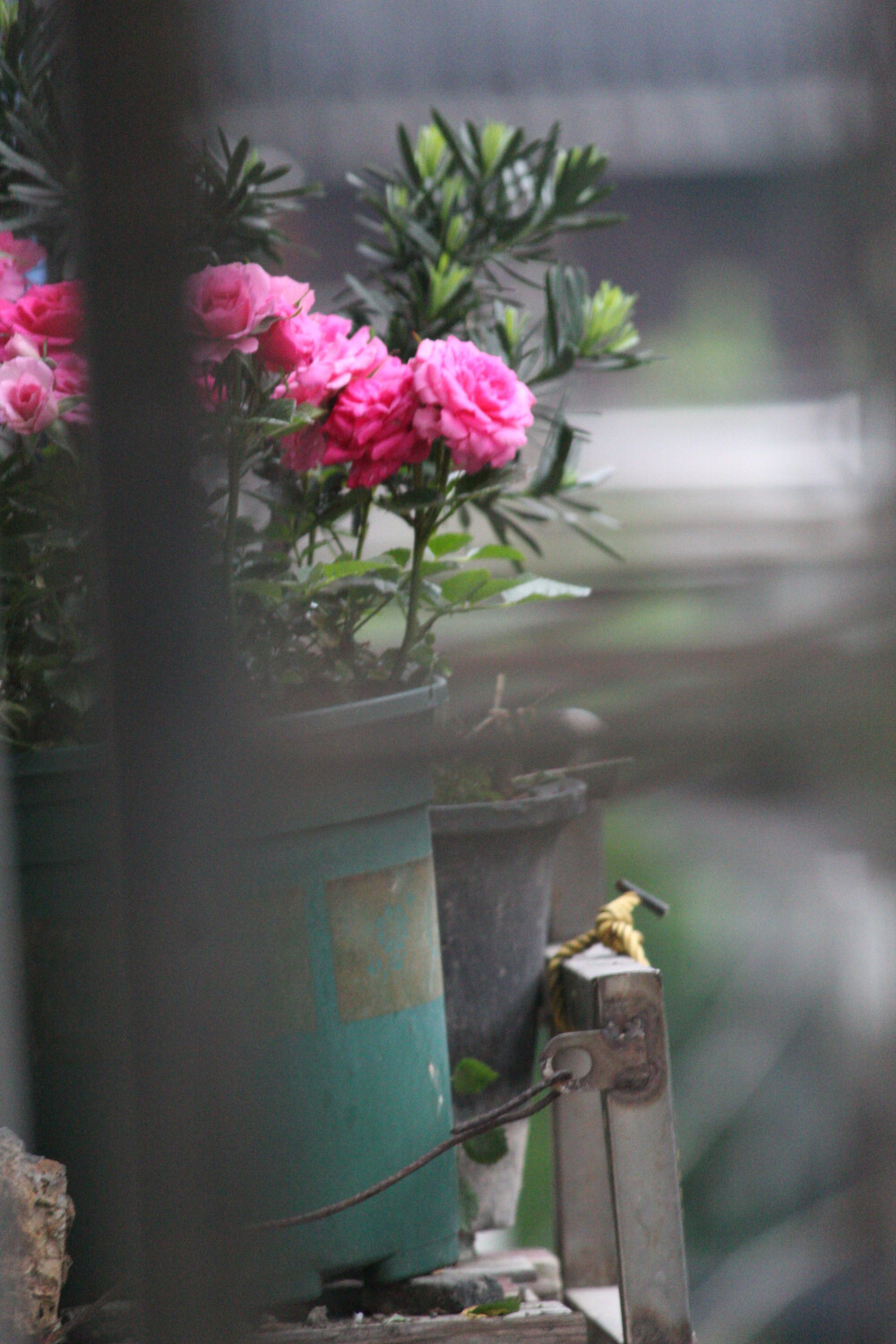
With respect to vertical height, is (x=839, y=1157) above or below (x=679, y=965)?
above

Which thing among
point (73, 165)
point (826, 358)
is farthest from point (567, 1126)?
point (73, 165)

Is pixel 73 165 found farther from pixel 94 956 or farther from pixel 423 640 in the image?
pixel 423 640

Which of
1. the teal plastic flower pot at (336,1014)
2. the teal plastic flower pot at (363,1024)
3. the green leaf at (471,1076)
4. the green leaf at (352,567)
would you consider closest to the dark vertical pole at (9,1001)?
the teal plastic flower pot at (336,1014)

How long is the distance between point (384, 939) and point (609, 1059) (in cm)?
14

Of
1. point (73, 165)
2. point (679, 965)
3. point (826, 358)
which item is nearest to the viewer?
point (73, 165)

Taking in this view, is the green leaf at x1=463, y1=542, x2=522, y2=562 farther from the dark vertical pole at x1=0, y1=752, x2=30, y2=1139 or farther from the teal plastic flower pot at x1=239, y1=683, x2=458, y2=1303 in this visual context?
the dark vertical pole at x1=0, y1=752, x2=30, y2=1139

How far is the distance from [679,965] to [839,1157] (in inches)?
41.3

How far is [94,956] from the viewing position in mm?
268

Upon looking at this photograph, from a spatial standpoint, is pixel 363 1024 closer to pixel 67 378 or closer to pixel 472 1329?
pixel 472 1329

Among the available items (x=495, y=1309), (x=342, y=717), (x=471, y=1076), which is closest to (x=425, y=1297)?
(x=495, y=1309)

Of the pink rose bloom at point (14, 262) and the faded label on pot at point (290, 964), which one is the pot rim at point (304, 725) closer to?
the faded label on pot at point (290, 964)

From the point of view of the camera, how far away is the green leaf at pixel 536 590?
70 cm

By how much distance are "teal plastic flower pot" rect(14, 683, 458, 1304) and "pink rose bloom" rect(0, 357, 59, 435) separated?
0.18m

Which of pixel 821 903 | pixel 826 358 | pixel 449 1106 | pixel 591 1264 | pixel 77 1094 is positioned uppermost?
pixel 826 358
